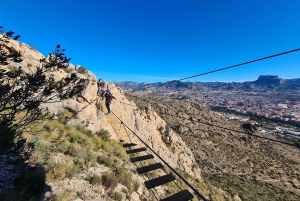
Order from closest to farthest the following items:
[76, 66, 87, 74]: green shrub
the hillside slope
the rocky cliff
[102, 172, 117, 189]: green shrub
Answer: [102, 172, 117, 189]: green shrub → the rocky cliff → [76, 66, 87, 74]: green shrub → the hillside slope

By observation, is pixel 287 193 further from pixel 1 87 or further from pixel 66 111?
pixel 1 87

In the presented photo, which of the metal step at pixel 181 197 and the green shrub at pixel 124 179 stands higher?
the metal step at pixel 181 197

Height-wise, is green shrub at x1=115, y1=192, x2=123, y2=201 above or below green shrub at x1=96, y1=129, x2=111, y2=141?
below

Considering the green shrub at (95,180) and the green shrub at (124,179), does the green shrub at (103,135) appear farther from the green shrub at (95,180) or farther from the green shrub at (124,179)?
the green shrub at (95,180)

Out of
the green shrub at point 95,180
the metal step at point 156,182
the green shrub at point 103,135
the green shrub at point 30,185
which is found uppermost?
the green shrub at point 30,185

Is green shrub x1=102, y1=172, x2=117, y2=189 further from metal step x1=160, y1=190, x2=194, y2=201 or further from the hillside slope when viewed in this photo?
the hillside slope

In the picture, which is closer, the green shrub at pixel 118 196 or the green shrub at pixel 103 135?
the green shrub at pixel 118 196

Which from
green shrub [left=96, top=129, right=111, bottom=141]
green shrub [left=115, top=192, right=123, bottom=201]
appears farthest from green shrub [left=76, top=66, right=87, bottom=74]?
green shrub [left=115, top=192, right=123, bottom=201]

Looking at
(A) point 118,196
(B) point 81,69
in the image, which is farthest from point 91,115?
(B) point 81,69

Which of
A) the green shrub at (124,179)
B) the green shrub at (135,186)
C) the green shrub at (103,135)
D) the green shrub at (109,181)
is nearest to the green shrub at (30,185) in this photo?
the green shrub at (109,181)

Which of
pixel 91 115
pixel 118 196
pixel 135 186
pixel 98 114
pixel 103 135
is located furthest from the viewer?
pixel 98 114

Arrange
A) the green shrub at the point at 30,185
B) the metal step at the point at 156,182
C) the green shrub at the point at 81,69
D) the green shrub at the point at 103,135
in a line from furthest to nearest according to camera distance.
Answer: the green shrub at the point at 81,69, the green shrub at the point at 103,135, the metal step at the point at 156,182, the green shrub at the point at 30,185

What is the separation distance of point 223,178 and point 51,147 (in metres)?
35.1

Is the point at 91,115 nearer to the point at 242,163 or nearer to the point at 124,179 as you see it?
the point at 124,179
